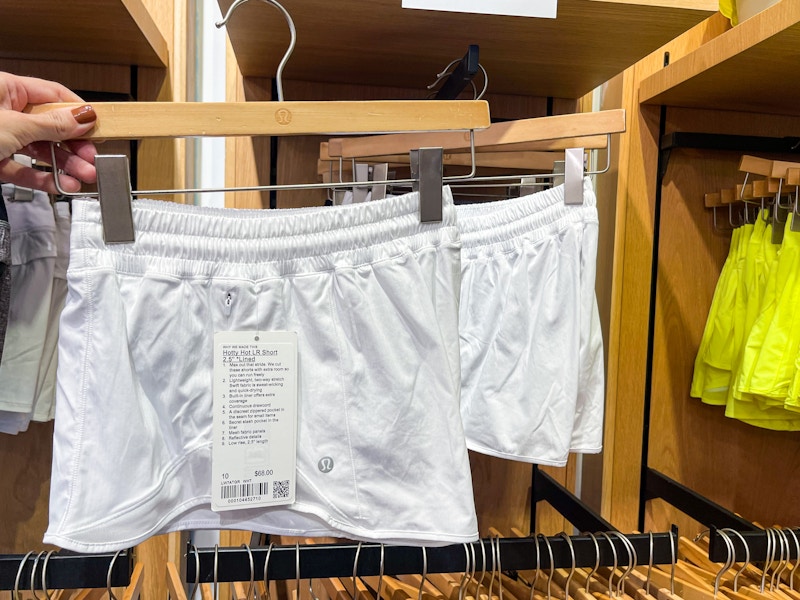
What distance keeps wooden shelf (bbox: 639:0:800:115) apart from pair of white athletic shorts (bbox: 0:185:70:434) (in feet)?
3.82

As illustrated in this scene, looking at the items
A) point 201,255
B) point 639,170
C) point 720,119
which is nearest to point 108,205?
point 201,255

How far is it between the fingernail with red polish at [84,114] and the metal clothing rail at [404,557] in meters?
0.51

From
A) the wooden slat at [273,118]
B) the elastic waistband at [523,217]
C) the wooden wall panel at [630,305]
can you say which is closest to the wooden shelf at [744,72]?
the wooden wall panel at [630,305]

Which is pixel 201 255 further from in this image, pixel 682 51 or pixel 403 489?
pixel 682 51

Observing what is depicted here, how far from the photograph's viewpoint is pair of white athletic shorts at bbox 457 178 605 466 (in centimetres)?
95

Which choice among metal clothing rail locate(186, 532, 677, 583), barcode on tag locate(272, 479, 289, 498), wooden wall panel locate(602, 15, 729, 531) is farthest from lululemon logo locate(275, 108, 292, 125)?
wooden wall panel locate(602, 15, 729, 531)

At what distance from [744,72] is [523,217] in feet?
1.79

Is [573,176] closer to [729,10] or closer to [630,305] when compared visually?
[630,305]

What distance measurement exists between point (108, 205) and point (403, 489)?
1.38ft

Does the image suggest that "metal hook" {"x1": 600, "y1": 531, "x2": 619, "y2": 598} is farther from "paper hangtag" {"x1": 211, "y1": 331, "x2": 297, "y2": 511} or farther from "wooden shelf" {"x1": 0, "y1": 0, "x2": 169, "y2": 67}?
"wooden shelf" {"x1": 0, "y1": 0, "x2": 169, "y2": 67}

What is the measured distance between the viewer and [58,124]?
2.17ft

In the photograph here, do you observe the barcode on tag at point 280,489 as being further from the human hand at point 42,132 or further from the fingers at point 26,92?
the fingers at point 26,92

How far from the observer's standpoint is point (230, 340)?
677mm

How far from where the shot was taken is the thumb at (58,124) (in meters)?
0.66
